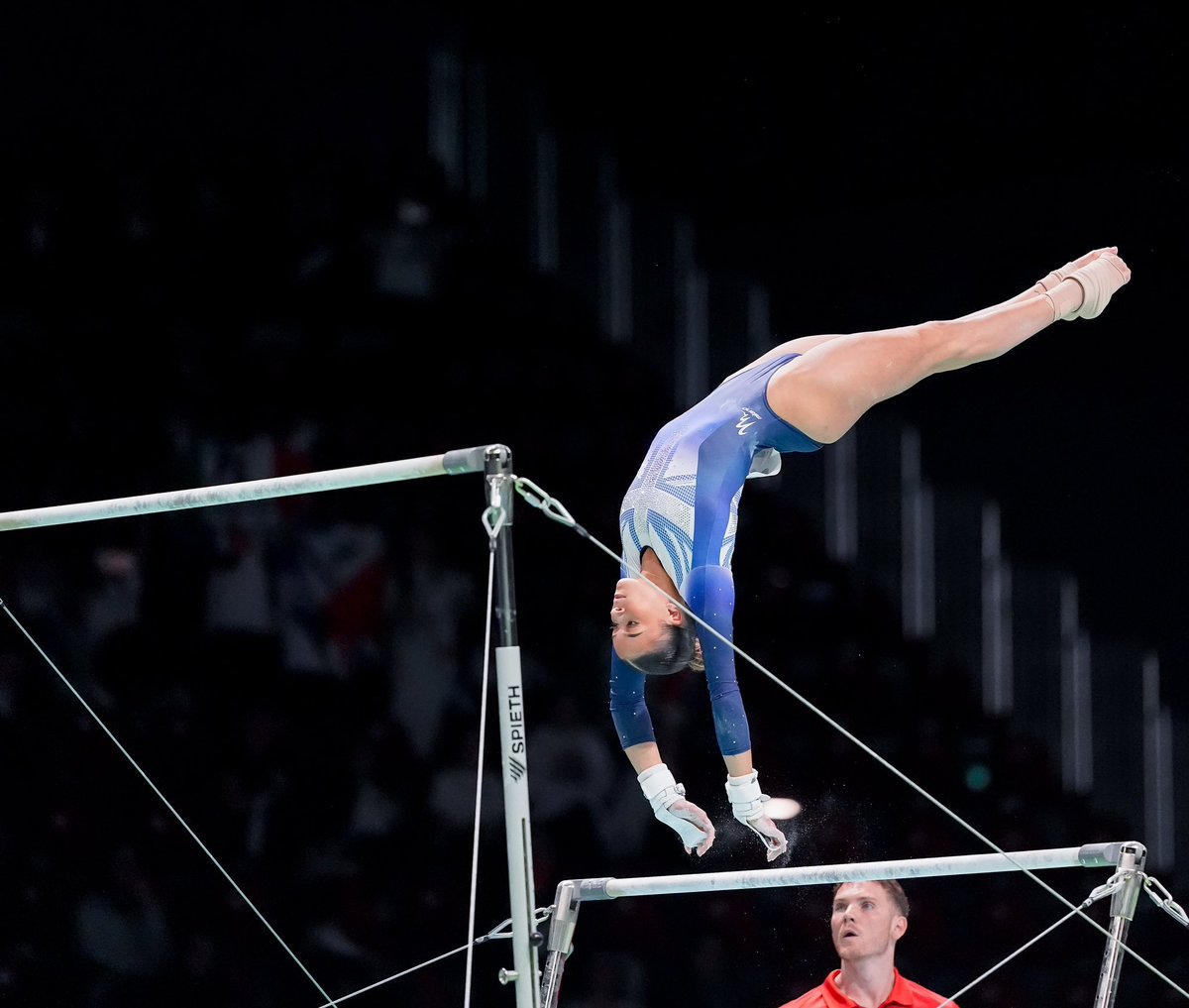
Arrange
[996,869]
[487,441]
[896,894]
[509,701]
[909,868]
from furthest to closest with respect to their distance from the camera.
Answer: [487,441] → [896,894] → [909,868] → [996,869] → [509,701]

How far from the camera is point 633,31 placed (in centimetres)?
685

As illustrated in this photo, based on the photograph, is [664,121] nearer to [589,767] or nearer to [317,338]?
[317,338]

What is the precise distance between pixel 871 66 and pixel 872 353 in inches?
99.0

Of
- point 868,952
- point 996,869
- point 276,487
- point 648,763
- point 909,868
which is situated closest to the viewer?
point 276,487

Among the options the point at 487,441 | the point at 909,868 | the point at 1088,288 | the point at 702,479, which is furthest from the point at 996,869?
the point at 487,441

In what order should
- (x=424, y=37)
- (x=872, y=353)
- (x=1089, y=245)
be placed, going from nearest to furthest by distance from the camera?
(x=872, y=353)
(x=1089, y=245)
(x=424, y=37)

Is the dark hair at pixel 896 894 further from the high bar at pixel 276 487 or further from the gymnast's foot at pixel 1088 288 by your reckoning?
the high bar at pixel 276 487

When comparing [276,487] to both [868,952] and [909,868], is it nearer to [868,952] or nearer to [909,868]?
[909,868]

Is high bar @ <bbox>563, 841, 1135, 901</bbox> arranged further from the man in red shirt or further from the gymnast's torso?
the gymnast's torso

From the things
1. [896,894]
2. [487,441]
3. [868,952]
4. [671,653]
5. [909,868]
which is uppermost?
[487,441]

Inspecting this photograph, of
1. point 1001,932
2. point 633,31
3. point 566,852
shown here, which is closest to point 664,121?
point 633,31

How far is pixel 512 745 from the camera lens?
3365 millimetres

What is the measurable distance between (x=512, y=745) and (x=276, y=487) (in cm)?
89

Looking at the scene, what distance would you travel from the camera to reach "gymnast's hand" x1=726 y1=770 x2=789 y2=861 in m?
4.21
